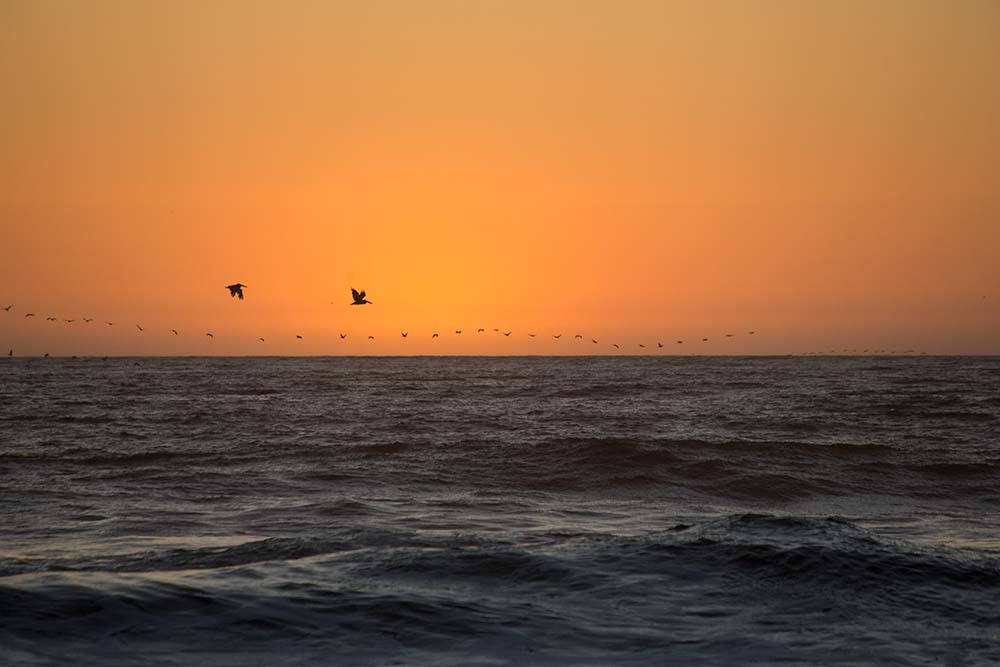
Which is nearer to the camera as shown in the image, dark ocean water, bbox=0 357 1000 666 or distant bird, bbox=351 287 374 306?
dark ocean water, bbox=0 357 1000 666

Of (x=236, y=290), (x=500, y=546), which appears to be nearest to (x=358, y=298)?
(x=236, y=290)

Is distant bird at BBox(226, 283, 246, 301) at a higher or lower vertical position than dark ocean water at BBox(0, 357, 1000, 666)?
higher

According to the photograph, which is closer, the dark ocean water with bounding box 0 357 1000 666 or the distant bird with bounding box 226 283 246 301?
the dark ocean water with bounding box 0 357 1000 666

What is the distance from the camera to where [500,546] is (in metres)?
11.0

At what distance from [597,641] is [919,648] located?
7.79 ft

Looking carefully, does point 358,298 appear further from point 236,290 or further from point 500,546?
point 500,546

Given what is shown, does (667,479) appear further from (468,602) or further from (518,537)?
(468,602)

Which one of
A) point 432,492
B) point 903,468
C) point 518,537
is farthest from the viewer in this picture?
point 903,468

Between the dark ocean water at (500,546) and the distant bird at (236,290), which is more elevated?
the distant bird at (236,290)

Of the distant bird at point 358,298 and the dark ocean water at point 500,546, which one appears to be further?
the distant bird at point 358,298

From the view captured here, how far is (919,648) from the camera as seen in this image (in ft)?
23.2

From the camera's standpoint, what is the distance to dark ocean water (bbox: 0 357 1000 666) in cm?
732

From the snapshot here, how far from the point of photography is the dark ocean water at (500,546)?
288 inches

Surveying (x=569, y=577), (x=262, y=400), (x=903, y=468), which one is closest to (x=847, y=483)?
(x=903, y=468)
